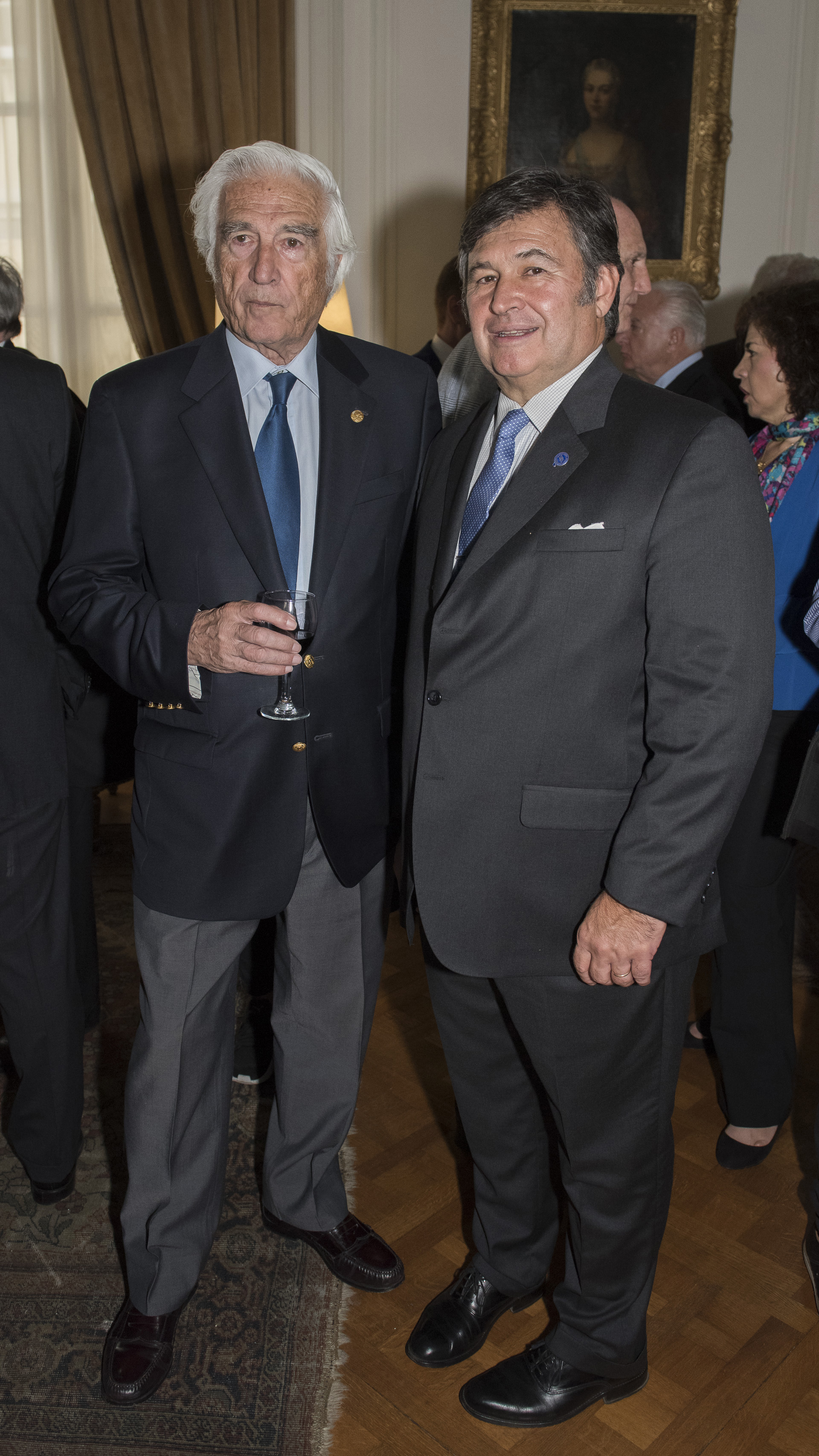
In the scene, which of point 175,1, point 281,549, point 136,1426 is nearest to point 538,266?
point 281,549

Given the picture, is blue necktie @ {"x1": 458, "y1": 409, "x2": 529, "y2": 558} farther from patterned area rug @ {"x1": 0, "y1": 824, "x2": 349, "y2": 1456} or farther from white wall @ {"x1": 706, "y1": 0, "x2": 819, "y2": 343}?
white wall @ {"x1": 706, "y1": 0, "x2": 819, "y2": 343}

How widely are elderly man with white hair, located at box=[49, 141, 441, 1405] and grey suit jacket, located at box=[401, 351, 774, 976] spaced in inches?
8.6

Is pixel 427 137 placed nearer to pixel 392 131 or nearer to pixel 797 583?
pixel 392 131

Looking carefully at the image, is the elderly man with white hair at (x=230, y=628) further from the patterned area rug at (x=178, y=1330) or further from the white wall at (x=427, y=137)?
the white wall at (x=427, y=137)

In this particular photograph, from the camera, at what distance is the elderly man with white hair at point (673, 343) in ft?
11.0

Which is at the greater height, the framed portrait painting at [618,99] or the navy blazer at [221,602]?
the framed portrait painting at [618,99]

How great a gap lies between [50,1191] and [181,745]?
1.17 meters

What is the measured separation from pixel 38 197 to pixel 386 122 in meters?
1.61

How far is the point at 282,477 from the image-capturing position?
1746 millimetres

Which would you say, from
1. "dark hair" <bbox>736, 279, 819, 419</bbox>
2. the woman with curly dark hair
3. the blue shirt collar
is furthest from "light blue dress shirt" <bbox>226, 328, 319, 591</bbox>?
"dark hair" <bbox>736, 279, 819, 419</bbox>

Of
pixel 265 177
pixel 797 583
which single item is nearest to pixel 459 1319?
pixel 797 583

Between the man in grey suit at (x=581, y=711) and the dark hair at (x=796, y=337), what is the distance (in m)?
0.89

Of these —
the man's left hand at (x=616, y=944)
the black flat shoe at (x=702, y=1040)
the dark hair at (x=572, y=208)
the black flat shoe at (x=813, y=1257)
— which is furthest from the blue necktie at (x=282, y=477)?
the black flat shoe at (x=702, y=1040)

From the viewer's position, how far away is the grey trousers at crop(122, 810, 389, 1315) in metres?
1.79
